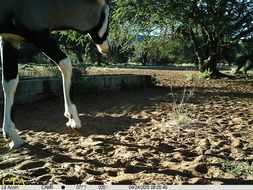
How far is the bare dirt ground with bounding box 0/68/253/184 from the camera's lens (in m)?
3.79

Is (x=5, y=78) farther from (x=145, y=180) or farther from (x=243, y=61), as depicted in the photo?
(x=243, y=61)

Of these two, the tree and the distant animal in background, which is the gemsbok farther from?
the distant animal in background

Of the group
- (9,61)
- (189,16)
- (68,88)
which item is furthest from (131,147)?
(189,16)

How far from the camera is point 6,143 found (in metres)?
5.24

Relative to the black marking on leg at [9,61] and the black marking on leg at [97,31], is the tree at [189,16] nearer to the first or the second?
the black marking on leg at [97,31]

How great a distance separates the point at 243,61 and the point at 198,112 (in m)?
18.1

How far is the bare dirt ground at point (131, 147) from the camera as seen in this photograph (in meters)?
3.79

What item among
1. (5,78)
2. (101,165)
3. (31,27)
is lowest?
(101,165)

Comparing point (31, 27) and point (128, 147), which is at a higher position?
point (31, 27)

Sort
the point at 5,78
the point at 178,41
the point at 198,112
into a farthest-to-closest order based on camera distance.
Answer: the point at 178,41 < the point at 198,112 < the point at 5,78

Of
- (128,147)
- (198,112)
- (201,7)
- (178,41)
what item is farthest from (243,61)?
(128,147)

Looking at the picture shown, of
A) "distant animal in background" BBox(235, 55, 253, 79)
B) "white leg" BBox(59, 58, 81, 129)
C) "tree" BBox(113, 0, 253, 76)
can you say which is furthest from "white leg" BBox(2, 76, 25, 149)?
"distant animal in background" BBox(235, 55, 253, 79)

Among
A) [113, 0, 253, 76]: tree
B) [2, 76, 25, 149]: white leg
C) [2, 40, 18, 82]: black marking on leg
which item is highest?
[113, 0, 253, 76]: tree

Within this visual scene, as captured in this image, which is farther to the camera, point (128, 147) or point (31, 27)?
point (128, 147)
